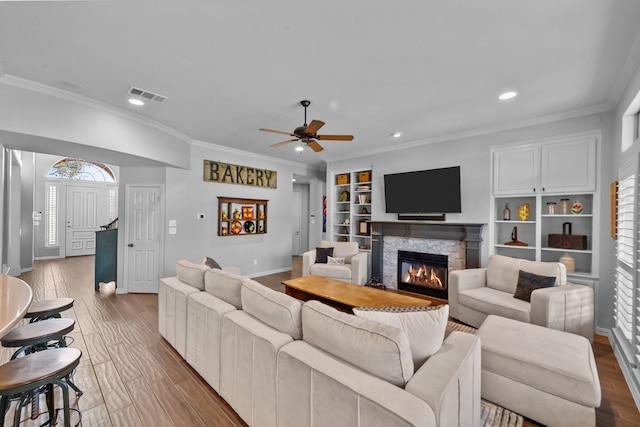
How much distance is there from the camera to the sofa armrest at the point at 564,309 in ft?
8.98

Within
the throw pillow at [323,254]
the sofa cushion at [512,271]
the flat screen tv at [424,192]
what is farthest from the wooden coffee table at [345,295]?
the flat screen tv at [424,192]

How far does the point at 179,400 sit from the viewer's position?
6.88ft

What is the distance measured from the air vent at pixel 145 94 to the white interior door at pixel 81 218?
25.7ft

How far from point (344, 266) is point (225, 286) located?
3050 millimetres

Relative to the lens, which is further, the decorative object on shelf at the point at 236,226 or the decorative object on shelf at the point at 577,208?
the decorative object on shelf at the point at 236,226

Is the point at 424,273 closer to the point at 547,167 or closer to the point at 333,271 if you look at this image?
the point at 333,271

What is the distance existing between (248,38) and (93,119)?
2606mm

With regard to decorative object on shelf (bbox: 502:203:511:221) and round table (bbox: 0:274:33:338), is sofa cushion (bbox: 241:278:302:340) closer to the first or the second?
round table (bbox: 0:274:33:338)

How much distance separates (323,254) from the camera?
5.38m

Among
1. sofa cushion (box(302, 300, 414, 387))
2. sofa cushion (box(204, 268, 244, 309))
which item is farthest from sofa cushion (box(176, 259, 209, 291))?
sofa cushion (box(302, 300, 414, 387))

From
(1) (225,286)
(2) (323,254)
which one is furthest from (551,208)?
(1) (225,286)

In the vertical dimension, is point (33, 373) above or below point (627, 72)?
below

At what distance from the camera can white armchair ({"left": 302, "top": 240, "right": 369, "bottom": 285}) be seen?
16.0 feet

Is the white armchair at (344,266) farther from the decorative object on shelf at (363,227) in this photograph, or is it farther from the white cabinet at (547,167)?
the white cabinet at (547,167)
